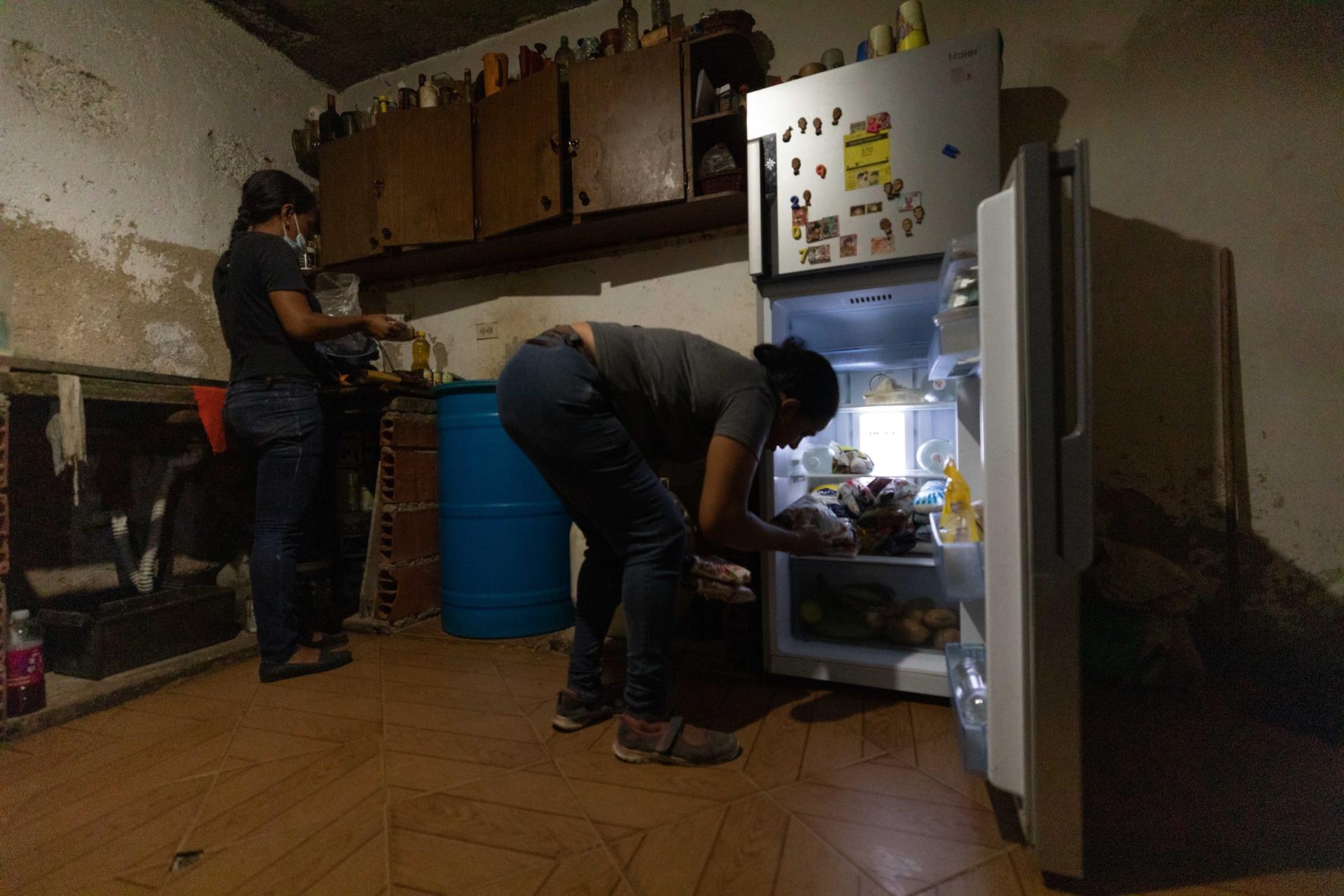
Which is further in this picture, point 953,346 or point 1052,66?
point 1052,66

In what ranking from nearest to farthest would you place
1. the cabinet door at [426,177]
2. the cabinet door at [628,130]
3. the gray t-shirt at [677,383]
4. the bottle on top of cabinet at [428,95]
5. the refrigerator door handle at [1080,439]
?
the refrigerator door handle at [1080,439] < the gray t-shirt at [677,383] < the cabinet door at [628,130] < the cabinet door at [426,177] < the bottle on top of cabinet at [428,95]

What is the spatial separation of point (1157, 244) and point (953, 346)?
4.28 feet

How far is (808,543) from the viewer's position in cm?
142

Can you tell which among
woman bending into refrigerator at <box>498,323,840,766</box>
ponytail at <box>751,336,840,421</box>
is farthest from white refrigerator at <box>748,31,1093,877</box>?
woman bending into refrigerator at <box>498,323,840,766</box>

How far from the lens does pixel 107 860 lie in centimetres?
98

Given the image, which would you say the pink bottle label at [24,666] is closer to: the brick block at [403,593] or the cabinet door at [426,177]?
the brick block at [403,593]

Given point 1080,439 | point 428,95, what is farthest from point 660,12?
point 1080,439

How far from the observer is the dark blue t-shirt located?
175 centimetres

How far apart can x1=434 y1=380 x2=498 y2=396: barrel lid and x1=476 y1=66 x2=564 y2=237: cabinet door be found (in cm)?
72

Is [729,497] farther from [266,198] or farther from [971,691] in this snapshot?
[266,198]

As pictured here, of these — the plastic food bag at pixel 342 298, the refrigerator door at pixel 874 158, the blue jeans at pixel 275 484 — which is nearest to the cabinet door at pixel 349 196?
the plastic food bag at pixel 342 298

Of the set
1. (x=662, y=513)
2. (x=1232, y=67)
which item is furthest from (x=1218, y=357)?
(x=662, y=513)

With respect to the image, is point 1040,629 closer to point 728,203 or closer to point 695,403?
point 695,403

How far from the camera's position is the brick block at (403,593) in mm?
2223
